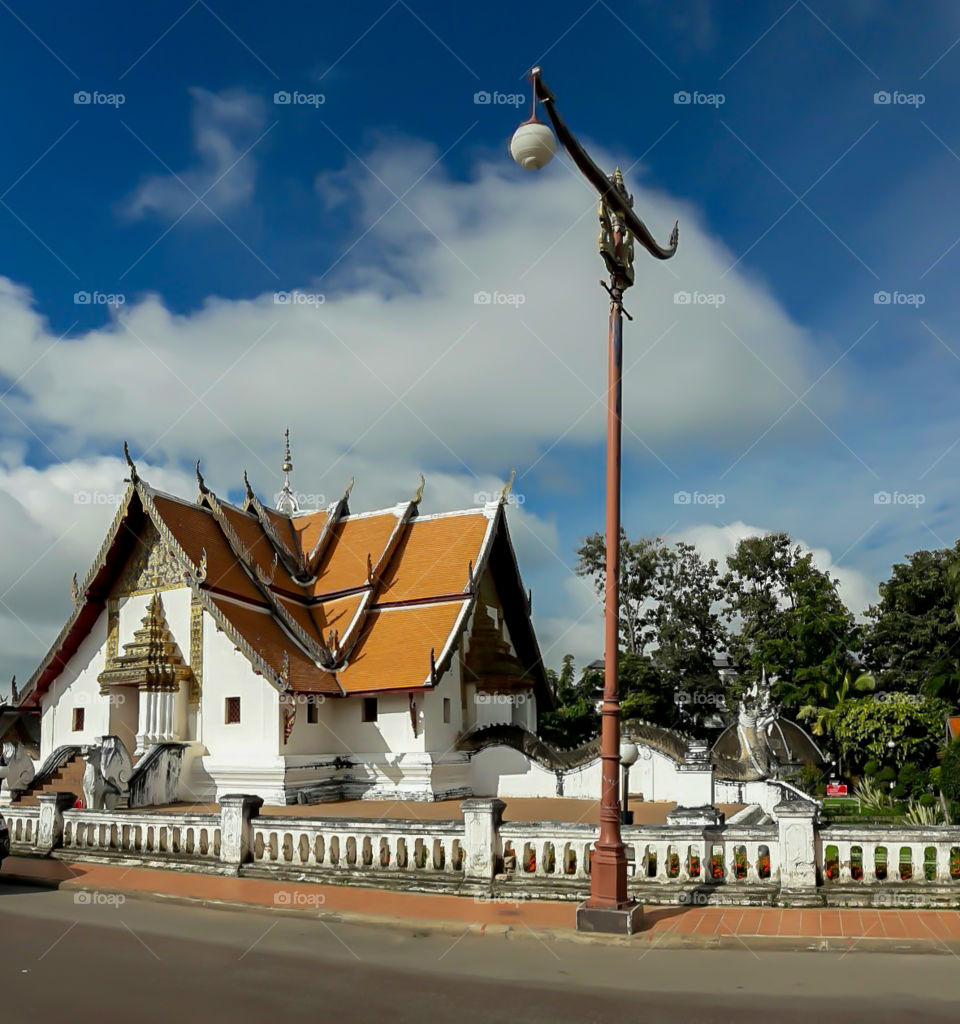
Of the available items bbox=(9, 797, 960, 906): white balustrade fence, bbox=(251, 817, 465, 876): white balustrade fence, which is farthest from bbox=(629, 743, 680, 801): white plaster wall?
bbox=(251, 817, 465, 876): white balustrade fence

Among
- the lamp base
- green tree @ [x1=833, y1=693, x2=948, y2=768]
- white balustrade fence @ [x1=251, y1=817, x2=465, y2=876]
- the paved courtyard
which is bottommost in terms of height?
the paved courtyard

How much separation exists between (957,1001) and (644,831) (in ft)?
12.9

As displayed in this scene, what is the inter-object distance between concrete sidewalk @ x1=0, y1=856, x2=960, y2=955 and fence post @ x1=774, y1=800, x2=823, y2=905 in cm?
30

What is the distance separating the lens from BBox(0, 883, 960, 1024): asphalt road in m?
6.66

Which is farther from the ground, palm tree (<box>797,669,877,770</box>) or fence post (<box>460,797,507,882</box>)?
palm tree (<box>797,669,877,770</box>)

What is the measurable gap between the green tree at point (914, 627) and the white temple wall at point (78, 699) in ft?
79.5

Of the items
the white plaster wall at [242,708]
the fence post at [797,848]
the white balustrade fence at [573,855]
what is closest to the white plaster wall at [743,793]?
the white balustrade fence at [573,855]

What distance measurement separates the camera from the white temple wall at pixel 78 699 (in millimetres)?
22359

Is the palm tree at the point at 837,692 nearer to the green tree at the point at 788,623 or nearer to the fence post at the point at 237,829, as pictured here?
the green tree at the point at 788,623

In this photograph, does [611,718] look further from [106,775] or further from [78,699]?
[78,699]

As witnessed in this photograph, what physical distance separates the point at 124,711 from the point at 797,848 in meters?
17.1

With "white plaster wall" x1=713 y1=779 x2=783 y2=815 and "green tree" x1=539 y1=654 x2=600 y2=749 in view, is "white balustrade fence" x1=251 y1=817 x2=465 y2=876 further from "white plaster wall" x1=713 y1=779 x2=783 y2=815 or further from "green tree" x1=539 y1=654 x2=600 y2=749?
"green tree" x1=539 y1=654 x2=600 y2=749

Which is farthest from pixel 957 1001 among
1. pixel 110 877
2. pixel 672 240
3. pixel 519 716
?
pixel 519 716

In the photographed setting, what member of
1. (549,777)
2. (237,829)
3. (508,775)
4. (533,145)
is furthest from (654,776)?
(533,145)
